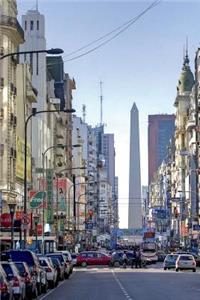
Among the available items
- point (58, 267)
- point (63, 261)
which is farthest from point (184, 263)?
point (58, 267)

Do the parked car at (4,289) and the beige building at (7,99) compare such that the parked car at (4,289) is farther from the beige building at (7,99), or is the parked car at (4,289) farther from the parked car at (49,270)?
the beige building at (7,99)

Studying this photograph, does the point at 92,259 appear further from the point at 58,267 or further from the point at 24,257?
the point at 24,257

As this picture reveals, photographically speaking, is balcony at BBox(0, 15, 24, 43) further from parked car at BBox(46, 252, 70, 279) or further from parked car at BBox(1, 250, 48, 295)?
parked car at BBox(1, 250, 48, 295)

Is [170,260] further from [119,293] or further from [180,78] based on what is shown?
[180,78]

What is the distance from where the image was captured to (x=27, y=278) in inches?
1265

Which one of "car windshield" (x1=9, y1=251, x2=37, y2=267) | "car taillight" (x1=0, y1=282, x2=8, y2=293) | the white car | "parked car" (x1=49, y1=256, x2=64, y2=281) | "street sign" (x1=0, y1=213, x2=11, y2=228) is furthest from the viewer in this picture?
the white car

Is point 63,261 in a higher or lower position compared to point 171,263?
higher

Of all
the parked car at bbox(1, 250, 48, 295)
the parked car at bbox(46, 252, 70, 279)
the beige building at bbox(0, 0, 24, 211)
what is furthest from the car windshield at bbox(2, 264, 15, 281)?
the beige building at bbox(0, 0, 24, 211)

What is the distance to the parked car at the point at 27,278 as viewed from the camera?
105 feet

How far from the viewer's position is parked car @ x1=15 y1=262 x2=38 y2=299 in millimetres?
31875

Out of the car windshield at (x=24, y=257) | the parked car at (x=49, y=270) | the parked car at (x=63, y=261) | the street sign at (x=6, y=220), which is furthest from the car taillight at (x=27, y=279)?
the street sign at (x=6, y=220)

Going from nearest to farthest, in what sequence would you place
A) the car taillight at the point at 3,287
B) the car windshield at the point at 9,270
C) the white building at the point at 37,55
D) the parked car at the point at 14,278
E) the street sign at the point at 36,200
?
1. the car taillight at the point at 3,287
2. the parked car at the point at 14,278
3. the car windshield at the point at 9,270
4. the street sign at the point at 36,200
5. the white building at the point at 37,55

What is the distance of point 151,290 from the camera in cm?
3991

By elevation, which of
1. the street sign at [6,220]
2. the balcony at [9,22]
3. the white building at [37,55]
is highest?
the white building at [37,55]
